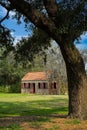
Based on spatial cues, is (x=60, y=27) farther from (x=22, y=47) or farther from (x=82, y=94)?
(x=22, y=47)

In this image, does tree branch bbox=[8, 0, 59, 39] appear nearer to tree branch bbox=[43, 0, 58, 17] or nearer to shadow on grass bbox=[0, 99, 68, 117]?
tree branch bbox=[43, 0, 58, 17]

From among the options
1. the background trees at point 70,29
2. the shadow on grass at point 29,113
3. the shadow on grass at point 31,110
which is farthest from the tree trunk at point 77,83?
the shadow on grass at point 31,110

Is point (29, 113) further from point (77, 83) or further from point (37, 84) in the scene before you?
point (37, 84)

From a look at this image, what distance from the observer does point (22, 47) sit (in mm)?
19953

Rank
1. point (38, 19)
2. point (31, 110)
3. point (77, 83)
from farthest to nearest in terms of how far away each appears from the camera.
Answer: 1. point (31, 110)
2. point (77, 83)
3. point (38, 19)

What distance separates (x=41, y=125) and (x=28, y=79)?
244ft

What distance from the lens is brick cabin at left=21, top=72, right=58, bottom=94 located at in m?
83.1

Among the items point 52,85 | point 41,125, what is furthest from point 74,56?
point 52,85

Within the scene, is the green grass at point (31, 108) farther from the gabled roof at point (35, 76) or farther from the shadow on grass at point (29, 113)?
the gabled roof at point (35, 76)

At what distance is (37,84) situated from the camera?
285ft

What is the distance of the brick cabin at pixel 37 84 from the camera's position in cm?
8309

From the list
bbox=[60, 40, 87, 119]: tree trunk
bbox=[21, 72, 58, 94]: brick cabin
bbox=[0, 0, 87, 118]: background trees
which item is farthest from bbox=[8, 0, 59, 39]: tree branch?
bbox=[21, 72, 58, 94]: brick cabin

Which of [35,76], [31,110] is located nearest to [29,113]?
[31,110]

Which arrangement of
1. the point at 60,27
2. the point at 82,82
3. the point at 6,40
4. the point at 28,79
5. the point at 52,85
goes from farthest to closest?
the point at 28,79 < the point at 52,85 < the point at 6,40 < the point at 82,82 < the point at 60,27
